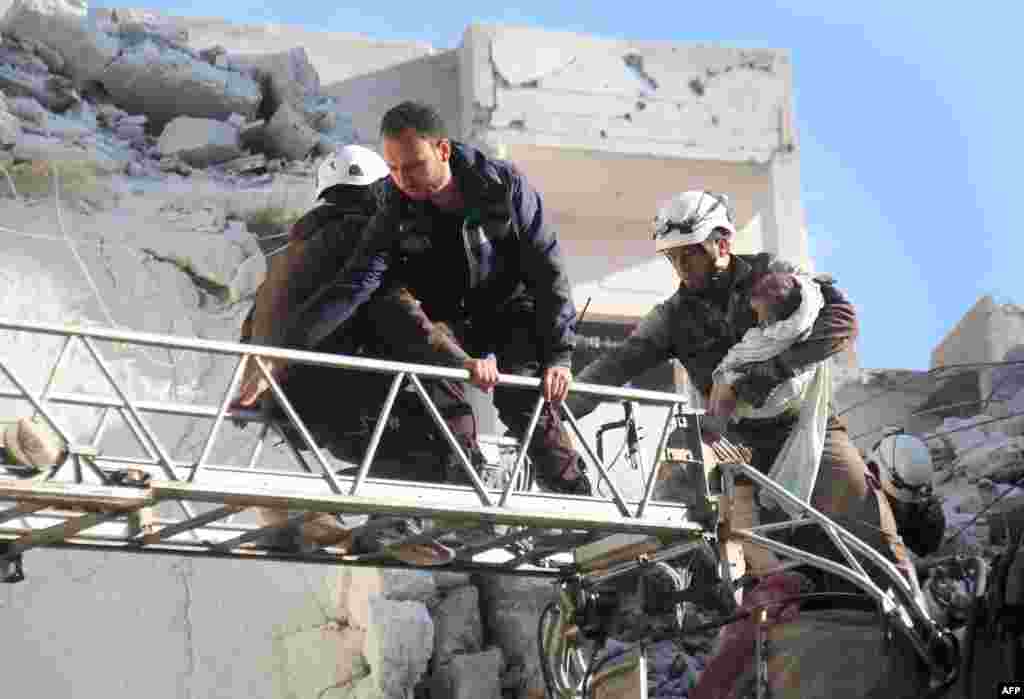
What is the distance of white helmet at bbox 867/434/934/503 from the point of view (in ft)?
39.4

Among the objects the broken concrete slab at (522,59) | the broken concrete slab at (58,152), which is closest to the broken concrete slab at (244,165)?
the broken concrete slab at (58,152)

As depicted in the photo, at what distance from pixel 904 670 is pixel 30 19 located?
335 inches

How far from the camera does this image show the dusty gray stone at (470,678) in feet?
47.2

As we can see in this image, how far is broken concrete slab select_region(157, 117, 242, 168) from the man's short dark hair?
613cm

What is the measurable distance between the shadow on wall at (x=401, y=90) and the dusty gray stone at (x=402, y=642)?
3997 mm

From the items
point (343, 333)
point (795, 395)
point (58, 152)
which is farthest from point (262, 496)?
point (58, 152)

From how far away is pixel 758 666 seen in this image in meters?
10.8

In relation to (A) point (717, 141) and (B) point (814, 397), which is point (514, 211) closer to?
(B) point (814, 397)

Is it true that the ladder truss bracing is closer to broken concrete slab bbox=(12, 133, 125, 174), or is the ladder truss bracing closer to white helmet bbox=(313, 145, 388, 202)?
white helmet bbox=(313, 145, 388, 202)

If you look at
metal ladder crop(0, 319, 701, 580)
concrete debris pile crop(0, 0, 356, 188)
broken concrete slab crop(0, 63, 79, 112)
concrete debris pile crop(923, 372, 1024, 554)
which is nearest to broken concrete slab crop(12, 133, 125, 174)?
concrete debris pile crop(0, 0, 356, 188)

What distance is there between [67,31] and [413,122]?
6.62 metres

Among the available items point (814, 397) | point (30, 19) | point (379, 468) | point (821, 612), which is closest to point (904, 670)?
point (821, 612)

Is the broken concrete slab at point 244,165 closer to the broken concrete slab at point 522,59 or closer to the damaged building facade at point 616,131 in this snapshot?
the damaged building facade at point 616,131

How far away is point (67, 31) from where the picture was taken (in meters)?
16.0
